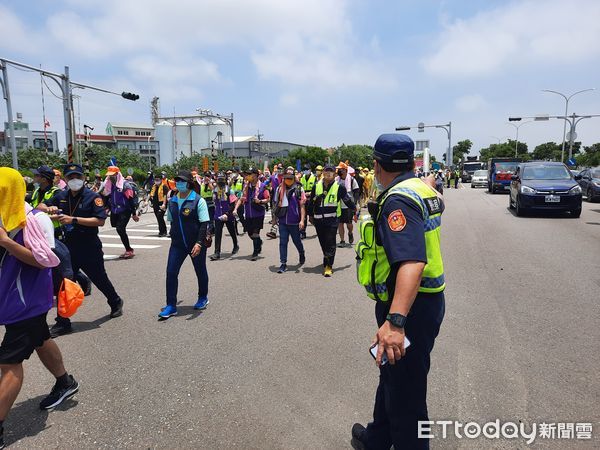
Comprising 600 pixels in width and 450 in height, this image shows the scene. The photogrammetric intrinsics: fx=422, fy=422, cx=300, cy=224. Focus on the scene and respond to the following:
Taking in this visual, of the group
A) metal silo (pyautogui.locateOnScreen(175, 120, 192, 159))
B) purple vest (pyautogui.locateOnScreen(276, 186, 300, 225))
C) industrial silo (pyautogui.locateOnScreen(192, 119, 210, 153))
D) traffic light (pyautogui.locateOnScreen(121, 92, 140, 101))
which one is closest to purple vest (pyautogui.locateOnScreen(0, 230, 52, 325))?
purple vest (pyautogui.locateOnScreen(276, 186, 300, 225))

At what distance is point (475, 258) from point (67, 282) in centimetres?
712

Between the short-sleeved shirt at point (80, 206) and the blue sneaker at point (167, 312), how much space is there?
4.34ft

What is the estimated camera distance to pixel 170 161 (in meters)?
96.7

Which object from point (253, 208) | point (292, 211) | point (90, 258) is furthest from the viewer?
point (253, 208)

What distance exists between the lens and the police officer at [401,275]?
1.95 metres

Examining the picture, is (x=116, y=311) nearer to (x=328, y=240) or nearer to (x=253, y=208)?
(x=328, y=240)

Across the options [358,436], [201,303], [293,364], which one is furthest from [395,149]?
[201,303]

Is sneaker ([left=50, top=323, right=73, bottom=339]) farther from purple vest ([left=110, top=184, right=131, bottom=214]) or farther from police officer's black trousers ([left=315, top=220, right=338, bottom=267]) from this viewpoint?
purple vest ([left=110, top=184, right=131, bottom=214])

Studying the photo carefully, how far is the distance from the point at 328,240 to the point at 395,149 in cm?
522

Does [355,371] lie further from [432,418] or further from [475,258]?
[475,258]

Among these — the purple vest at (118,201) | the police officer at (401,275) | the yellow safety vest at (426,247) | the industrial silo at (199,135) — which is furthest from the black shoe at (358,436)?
Answer: the industrial silo at (199,135)

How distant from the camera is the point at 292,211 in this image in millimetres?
7836

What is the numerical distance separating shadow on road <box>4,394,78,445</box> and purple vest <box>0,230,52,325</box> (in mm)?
816

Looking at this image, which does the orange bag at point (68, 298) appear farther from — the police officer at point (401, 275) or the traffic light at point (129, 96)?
the traffic light at point (129, 96)
